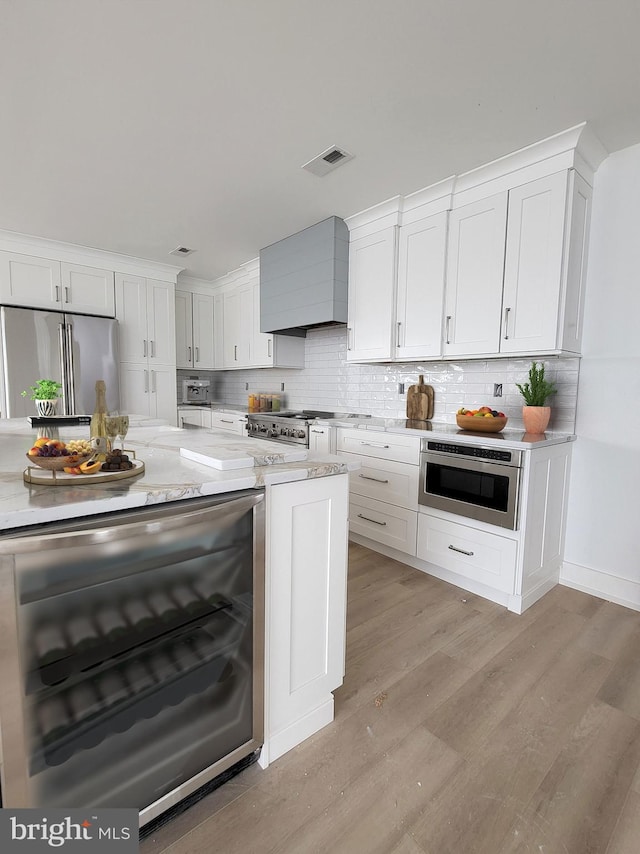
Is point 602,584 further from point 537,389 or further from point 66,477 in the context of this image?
point 66,477

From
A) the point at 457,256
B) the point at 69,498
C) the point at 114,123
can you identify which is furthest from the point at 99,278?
the point at 69,498

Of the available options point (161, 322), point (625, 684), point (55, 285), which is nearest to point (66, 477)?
point (625, 684)

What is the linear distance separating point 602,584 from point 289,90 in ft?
10.7

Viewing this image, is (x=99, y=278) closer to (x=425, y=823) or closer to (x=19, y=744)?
(x=19, y=744)

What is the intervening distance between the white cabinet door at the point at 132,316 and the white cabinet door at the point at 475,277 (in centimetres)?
349

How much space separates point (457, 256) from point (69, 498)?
278cm

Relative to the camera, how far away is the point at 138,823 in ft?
3.52

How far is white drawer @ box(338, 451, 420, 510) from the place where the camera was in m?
2.81

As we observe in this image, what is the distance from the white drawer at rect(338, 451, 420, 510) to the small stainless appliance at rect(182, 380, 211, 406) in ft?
10.8

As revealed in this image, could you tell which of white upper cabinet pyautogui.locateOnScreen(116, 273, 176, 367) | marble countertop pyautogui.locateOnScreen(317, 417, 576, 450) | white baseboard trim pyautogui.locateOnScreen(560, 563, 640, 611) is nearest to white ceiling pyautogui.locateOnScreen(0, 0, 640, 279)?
white upper cabinet pyautogui.locateOnScreen(116, 273, 176, 367)

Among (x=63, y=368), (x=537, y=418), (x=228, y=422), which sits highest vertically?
(x=63, y=368)

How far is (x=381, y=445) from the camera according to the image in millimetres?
3004


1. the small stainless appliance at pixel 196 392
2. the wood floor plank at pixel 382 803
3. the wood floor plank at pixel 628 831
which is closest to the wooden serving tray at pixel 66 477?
the wood floor plank at pixel 382 803

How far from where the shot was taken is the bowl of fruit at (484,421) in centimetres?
258
